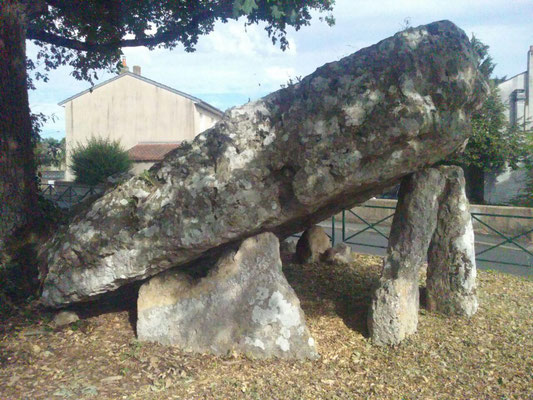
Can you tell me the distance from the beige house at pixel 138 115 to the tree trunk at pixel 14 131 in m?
22.1

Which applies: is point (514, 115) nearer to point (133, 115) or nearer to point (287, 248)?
point (287, 248)

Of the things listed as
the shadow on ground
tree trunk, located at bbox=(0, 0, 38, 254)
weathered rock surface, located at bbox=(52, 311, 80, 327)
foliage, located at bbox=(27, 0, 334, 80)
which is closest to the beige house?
foliage, located at bbox=(27, 0, 334, 80)

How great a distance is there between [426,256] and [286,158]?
1.95 metres

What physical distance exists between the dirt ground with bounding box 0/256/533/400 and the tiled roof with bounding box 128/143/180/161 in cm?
2252

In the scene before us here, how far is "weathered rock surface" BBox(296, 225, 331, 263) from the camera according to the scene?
26.4ft

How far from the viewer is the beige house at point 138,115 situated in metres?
30.2

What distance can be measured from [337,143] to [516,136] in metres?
17.9

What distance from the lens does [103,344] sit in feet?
16.7

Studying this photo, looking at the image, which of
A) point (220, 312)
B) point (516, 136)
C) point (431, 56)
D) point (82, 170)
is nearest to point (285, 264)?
point (220, 312)

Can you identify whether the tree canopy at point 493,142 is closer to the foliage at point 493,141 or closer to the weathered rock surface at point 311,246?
the foliage at point 493,141

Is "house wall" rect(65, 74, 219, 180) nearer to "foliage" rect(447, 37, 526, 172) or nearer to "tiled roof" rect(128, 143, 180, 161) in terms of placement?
"tiled roof" rect(128, 143, 180, 161)

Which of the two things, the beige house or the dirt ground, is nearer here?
the dirt ground

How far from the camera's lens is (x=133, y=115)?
32.8m

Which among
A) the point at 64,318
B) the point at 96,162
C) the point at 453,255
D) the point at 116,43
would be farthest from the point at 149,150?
the point at 453,255
